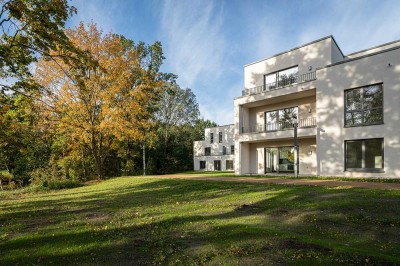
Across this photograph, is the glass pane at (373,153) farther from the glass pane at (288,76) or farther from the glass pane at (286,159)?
the glass pane at (288,76)

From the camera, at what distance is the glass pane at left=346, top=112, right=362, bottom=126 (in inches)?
615

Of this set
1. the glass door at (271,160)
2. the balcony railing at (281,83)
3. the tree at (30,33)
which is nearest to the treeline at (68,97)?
the tree at (30,33)

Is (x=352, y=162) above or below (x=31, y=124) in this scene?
below

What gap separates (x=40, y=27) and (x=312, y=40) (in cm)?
1683

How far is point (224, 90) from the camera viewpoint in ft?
127

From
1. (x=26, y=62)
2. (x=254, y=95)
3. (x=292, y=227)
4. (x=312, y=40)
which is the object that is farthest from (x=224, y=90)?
(x=292, y=227)

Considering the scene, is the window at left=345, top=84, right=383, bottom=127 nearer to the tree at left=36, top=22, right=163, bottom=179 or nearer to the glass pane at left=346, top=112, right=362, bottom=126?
the glass pane at left=346, top=112, right=362, bottom=126

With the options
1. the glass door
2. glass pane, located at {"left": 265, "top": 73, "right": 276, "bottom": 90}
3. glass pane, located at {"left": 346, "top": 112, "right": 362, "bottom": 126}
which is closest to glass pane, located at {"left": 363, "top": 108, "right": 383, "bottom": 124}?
glass pane, located at {"left": 346, "top": 112, "right": 362, "bottom": 126}

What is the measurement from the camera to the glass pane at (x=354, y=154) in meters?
15.6

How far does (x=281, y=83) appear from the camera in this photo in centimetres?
2083

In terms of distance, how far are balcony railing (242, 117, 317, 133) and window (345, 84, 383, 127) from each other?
2559mm

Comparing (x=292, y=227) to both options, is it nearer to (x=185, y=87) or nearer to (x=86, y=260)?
(x=86, y=260)

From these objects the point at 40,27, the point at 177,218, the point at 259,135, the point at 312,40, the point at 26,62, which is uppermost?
the point at 312,40

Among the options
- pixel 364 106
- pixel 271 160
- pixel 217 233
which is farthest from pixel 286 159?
pixel 217 233
